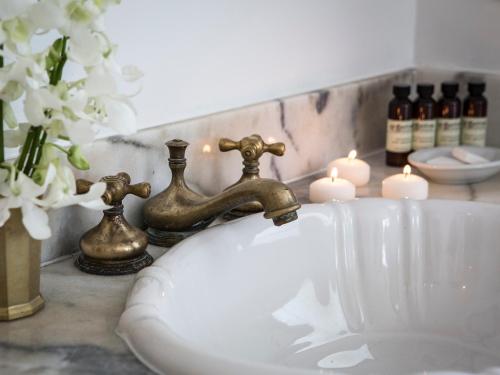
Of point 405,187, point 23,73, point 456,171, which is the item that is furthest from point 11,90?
point 456,171

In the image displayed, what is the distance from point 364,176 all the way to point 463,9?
504 millimetres

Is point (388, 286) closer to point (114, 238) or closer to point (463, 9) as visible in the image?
point (114, 238)

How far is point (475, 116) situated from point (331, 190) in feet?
1.41

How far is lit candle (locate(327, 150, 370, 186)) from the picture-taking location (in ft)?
5.05

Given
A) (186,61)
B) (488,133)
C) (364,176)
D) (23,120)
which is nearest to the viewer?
(23,120)

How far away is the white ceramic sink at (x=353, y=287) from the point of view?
→ 116 centimetres

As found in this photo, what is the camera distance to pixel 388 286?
1354mm

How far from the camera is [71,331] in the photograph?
0.94 m

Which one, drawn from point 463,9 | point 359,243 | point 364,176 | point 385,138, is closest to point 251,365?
point 359,243

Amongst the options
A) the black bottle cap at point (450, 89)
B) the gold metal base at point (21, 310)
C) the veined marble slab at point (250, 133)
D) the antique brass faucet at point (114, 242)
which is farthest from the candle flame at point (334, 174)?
the gold metal base at point (21, 310)

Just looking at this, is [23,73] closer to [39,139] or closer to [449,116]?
[39,139]

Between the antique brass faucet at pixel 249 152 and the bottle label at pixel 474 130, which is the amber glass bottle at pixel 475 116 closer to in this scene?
the bottle label at pixel 474 130

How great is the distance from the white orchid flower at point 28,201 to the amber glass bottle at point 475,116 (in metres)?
1.05

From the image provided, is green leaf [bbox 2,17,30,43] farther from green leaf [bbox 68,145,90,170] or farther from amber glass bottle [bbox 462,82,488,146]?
amber glass bottle [bbox 462,82,488,146]
